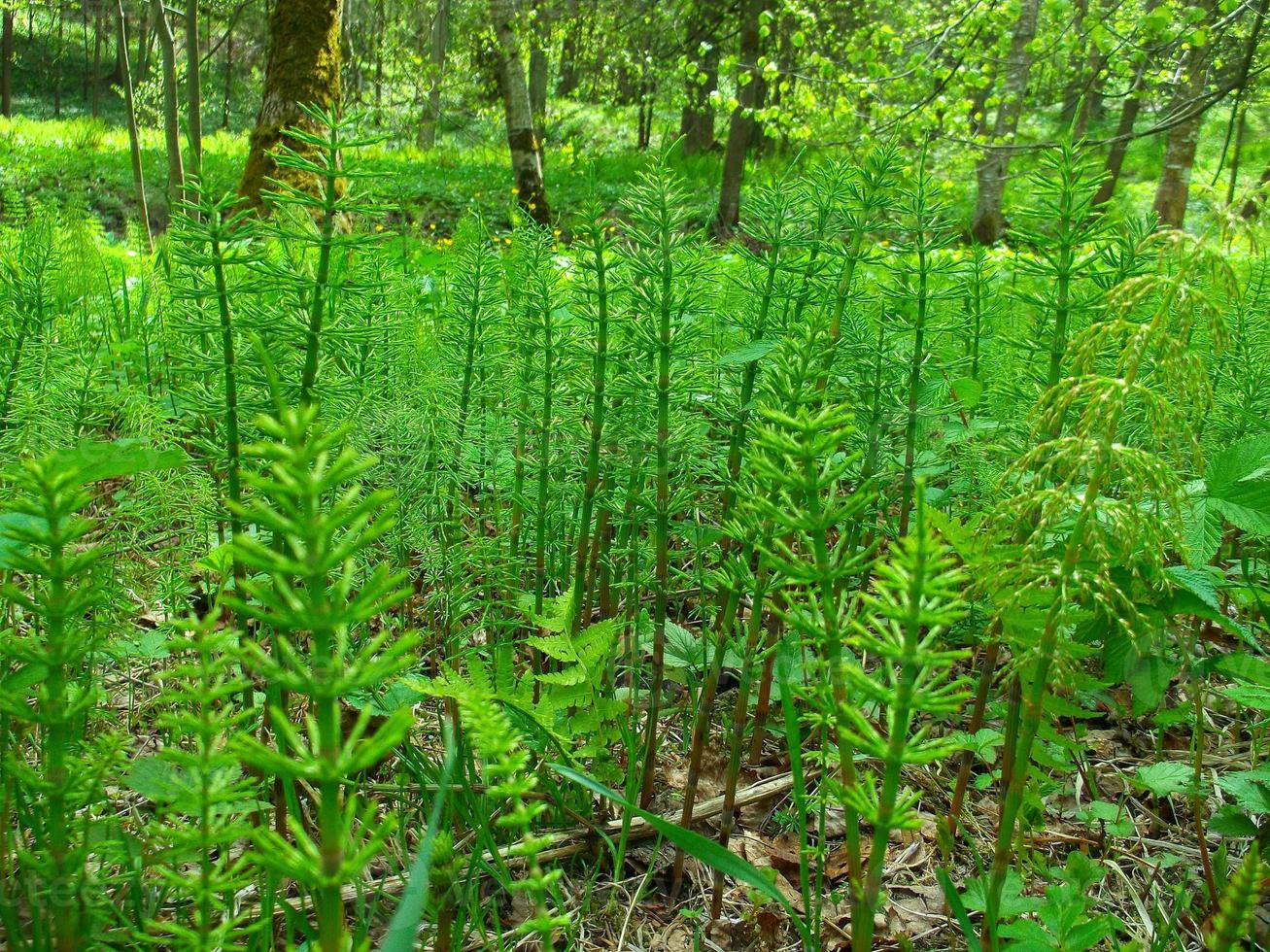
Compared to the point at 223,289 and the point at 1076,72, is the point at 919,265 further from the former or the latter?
the point at 1076,72

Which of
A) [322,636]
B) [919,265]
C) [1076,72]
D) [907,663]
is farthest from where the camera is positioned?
[1076,72]

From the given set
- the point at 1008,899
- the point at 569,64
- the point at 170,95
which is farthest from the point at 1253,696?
the point at 569,64

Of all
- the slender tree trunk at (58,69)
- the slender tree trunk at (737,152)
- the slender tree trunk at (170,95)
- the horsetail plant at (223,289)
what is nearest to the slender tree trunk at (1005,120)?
Result: the slender tree trunk at (737,152)

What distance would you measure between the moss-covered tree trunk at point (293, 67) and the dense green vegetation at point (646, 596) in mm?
3734

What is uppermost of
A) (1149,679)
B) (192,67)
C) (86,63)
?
(86,63)

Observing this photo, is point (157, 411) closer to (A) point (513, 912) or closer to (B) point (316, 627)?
(A) point (513, 912)

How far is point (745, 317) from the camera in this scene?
1.81 metres

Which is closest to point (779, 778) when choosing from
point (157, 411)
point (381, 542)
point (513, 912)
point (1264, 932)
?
point (513, 912)

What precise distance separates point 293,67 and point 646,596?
5167 mm

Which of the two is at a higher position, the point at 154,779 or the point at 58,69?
the point at 58,69

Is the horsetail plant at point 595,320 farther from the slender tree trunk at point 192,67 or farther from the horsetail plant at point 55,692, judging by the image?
the slender tree trunk at point 192,67

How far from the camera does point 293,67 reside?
6074 millimetres

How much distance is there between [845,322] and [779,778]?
3.28 ft

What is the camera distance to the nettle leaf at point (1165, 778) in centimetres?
155
